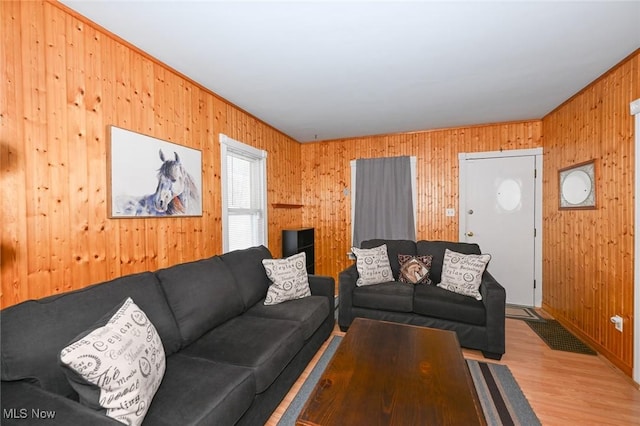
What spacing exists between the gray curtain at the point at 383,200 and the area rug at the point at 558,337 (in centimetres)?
182

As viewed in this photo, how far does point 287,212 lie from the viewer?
4.52 meters

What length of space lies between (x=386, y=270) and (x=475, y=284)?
90 centimetres

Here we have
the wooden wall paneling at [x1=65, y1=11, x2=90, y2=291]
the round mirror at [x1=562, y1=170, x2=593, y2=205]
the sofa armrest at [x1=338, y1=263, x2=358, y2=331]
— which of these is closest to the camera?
the wooden wall paneling at [x1=65, y1=11, x2=90, y2=291]

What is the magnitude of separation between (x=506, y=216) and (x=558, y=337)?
1604 mm

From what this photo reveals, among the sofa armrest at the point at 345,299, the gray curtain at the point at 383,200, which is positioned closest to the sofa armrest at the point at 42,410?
the sofa armrest at the point at 345,299

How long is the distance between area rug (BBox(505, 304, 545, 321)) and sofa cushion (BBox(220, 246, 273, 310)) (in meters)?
3.07

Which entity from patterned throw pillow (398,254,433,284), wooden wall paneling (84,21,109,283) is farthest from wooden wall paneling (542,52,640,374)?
wooden wall paneling (84,21,109,283)

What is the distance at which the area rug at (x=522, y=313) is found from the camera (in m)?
3.41

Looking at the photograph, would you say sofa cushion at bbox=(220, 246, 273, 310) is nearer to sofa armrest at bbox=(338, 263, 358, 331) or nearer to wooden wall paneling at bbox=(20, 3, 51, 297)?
sofa armrest at bbox=(338, 263, 358, 331)

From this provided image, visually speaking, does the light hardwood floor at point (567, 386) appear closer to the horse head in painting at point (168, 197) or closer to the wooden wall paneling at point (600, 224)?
the wooden wall paneling at point (600, 224)

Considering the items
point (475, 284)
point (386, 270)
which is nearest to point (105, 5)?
point (386, 270)

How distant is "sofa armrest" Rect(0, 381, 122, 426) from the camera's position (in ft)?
3.06

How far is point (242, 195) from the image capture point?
140 inches

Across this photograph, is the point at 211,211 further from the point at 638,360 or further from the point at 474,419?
the point at 638,360
